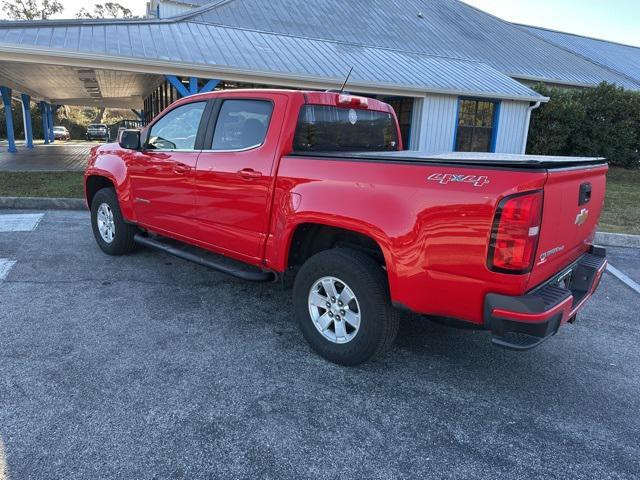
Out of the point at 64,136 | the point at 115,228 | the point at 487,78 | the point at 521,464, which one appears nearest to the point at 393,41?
the point at 487,78

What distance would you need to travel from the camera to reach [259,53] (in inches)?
555

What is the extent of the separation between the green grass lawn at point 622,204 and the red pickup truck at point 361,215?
5543mm

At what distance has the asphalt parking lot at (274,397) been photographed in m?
2.48

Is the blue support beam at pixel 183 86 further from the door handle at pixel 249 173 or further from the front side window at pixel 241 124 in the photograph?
the door handle at pixel 249 173

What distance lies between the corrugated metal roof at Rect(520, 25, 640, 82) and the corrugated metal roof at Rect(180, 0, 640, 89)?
2.14 m

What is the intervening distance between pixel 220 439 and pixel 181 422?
285 mm

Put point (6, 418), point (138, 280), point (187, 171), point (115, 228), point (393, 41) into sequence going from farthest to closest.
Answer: point (393, 41), point (115, 228), point (138, 280), point (187, 171), point (6, 418)

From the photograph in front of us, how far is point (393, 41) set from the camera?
755 inches

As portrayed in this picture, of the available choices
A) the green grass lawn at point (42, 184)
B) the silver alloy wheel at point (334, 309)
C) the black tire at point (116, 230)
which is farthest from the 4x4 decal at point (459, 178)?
the green grass lawn at point (42, 184)

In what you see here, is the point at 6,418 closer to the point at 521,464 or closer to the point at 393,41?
the point at 521,464

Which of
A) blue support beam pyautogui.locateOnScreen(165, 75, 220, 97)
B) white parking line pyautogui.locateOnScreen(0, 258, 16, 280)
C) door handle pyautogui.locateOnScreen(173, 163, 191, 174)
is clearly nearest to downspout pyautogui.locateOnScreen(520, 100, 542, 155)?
blue support beam pyautogui.locateOnScreen(165, 75, 220, 97)

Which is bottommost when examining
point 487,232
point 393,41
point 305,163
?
point 487,232

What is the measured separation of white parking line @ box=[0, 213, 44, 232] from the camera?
7102 mm

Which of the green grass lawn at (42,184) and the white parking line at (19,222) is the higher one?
the green grass lawn at (42,184)
